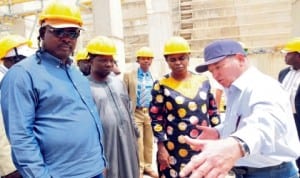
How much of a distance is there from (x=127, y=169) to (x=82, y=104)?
3.32 feet

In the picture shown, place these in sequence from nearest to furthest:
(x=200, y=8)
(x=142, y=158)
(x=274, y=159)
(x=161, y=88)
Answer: (x=274, y=159), (x=161, y=88), (x=142, y=158), (x=200, y=8)

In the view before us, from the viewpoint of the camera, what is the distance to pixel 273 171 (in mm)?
2264

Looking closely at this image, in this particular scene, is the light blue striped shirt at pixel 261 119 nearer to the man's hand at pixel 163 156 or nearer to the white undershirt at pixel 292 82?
the man's hand at pixel 163 156

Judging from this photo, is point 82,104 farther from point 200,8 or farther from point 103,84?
point 200,8

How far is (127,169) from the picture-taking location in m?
3.31

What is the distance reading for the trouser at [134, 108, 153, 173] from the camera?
17.6 ft

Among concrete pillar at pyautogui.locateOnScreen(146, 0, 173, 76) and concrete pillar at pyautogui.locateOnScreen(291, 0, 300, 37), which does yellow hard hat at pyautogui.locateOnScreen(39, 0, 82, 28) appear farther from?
concrete pillar at pyautogui.locateOnScreen(146, 0, 173, 76)

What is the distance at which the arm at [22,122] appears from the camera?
2.17 meters

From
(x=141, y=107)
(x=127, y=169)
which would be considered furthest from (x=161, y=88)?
(x=141, y=107)

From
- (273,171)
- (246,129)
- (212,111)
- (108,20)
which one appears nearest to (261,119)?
(246,129)

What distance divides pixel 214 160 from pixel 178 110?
2015mm

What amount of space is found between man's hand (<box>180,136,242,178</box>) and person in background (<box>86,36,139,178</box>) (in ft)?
5.96

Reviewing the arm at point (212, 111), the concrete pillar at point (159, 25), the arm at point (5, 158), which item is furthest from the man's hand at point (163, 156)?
the concrete pillar at point (159, 25)

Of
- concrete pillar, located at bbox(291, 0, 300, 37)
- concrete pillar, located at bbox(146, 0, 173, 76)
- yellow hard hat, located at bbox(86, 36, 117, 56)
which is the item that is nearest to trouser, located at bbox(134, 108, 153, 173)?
yellow hard hat, located at bbox(86, 36, 117, 56)
